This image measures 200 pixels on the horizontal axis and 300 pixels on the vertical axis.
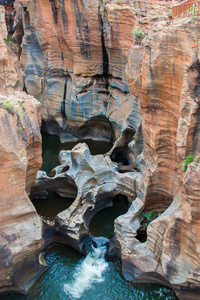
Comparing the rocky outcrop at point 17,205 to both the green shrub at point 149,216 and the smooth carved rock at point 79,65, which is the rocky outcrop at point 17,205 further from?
the smooth carved rock at point 79,65

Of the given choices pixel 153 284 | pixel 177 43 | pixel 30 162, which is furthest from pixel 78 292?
pixel 177 43

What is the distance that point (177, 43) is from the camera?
9562 mm

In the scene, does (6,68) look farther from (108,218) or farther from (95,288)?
(95,288)

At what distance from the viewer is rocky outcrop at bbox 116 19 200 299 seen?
9.16m

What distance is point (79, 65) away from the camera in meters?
20.2

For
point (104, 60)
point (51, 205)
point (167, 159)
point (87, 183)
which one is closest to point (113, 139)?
point (104, 60)

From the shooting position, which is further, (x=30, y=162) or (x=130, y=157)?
(x=130, y=157)

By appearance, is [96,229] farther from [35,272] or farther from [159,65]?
[159,65]

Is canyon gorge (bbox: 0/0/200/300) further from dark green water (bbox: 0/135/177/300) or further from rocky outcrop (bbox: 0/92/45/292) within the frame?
dark green water (bbox: 0/135/177/300)

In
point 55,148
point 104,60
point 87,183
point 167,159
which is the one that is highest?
point 104,60

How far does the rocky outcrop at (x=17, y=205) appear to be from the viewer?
9.92 m

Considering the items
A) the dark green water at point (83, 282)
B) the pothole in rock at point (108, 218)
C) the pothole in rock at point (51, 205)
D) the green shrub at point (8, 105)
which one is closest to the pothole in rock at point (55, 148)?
the pothole in rock at point (51, 205)

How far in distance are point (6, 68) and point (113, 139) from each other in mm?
8063

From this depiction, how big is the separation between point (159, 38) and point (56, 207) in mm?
9545
